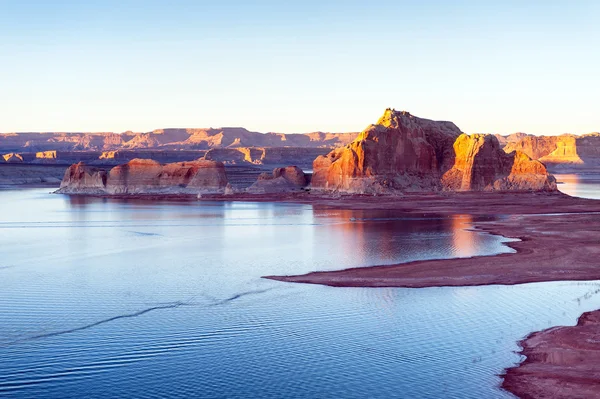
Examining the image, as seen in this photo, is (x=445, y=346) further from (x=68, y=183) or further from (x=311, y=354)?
(x=68, y=183)

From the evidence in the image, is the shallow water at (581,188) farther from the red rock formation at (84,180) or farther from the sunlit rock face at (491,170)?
the red rock formation at (84,180)

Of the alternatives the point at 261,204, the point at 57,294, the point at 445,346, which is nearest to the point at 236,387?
the point at 445,346

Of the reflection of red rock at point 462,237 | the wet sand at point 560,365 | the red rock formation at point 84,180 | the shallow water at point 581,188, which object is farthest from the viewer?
the red rock formation at point 84,180

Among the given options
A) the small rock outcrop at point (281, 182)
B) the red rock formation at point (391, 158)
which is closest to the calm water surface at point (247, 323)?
the red rock formation at point (391, 158)

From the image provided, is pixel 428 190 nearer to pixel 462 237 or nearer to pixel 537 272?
pixel 462 237

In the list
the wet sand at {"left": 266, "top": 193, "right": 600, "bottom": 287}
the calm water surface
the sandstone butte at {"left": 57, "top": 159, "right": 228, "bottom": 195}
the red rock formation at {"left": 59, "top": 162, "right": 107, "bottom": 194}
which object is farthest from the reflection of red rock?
the red rock formation at {"left": 59, "top": 162, "right": 107, "bottom": 194}

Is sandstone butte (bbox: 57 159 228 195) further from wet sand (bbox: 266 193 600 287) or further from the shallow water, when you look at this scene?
wet sand (bbox: 266 193 600 287)

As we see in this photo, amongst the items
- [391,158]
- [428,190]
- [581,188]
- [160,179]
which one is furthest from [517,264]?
[581,188]
